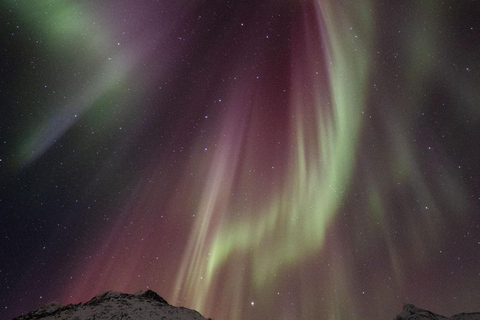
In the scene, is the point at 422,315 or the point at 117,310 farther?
the point at 422,315

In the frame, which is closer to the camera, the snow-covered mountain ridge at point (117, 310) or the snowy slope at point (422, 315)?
the snow-covered mountain ridge at point (117, 310)

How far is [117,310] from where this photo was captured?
23.4 metres

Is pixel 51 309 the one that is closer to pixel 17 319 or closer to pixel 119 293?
pixel 17 319

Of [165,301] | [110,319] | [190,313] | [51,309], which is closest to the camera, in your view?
[110,319]

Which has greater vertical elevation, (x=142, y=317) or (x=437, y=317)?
(x=437, y=317)

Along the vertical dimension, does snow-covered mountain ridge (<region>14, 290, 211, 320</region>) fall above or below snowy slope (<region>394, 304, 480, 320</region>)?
below

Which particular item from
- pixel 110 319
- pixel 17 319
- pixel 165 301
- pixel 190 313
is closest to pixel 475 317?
pixel 190 313

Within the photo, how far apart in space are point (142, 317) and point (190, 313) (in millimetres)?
5169

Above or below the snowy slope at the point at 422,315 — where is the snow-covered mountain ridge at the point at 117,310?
below

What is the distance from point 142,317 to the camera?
2300 cm

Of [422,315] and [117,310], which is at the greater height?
[422,315]

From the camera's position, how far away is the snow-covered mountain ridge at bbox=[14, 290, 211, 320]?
74.3ft

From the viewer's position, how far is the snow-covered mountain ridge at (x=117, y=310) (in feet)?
74.3

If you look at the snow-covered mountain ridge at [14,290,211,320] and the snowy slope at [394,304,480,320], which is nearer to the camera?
the snow-covered mountain ridge at [14,290,211,320]
